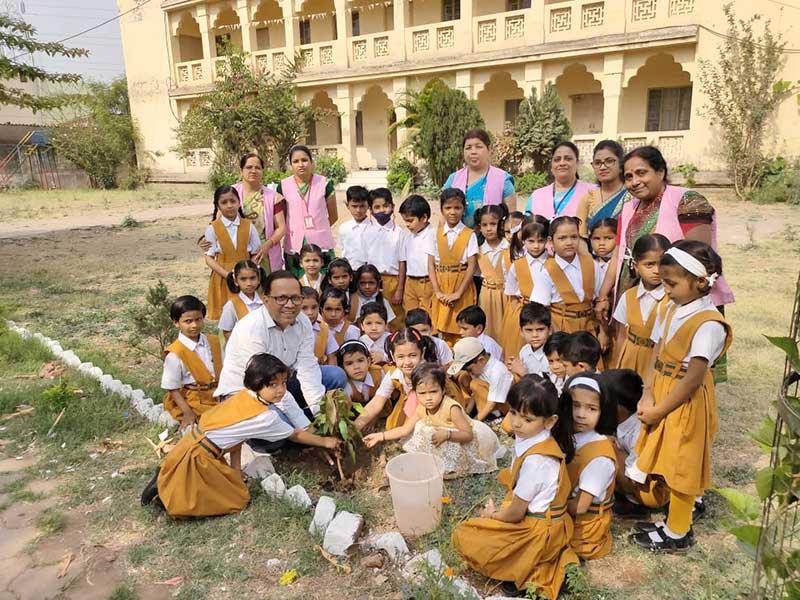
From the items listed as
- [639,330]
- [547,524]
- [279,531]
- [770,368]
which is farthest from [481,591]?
[770,368]

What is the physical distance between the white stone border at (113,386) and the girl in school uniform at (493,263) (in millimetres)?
2294

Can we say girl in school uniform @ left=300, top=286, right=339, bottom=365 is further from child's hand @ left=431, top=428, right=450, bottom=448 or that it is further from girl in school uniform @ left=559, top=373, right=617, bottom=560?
girl in school uniform @ left=559, top=373, right=617, bottom=560

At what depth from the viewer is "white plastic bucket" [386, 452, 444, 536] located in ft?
8.46

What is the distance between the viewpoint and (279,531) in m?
2.70

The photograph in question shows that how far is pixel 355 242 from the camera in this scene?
188 inches

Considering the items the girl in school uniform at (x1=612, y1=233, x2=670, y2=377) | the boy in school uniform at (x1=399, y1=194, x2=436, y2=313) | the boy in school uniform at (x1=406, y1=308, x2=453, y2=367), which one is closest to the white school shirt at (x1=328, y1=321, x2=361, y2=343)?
the boy in school uniform at (x1=406, y1=308, x2=453, y2=367)

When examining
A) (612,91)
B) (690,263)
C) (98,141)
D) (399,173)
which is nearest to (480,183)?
(690,263)

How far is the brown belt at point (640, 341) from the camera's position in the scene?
2.90 metres

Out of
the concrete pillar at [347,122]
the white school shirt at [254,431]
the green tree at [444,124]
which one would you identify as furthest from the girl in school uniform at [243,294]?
the concrete pillar at [347,122]

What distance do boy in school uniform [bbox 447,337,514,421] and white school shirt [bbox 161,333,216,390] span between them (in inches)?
58.5

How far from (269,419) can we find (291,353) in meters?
0.56

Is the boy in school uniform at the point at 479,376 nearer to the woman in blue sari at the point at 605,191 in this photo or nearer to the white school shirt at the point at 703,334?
the woman in blue sari at the point at 605,191

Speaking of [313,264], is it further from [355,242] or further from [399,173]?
[399,173]

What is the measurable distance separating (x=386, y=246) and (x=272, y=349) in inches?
69.1
